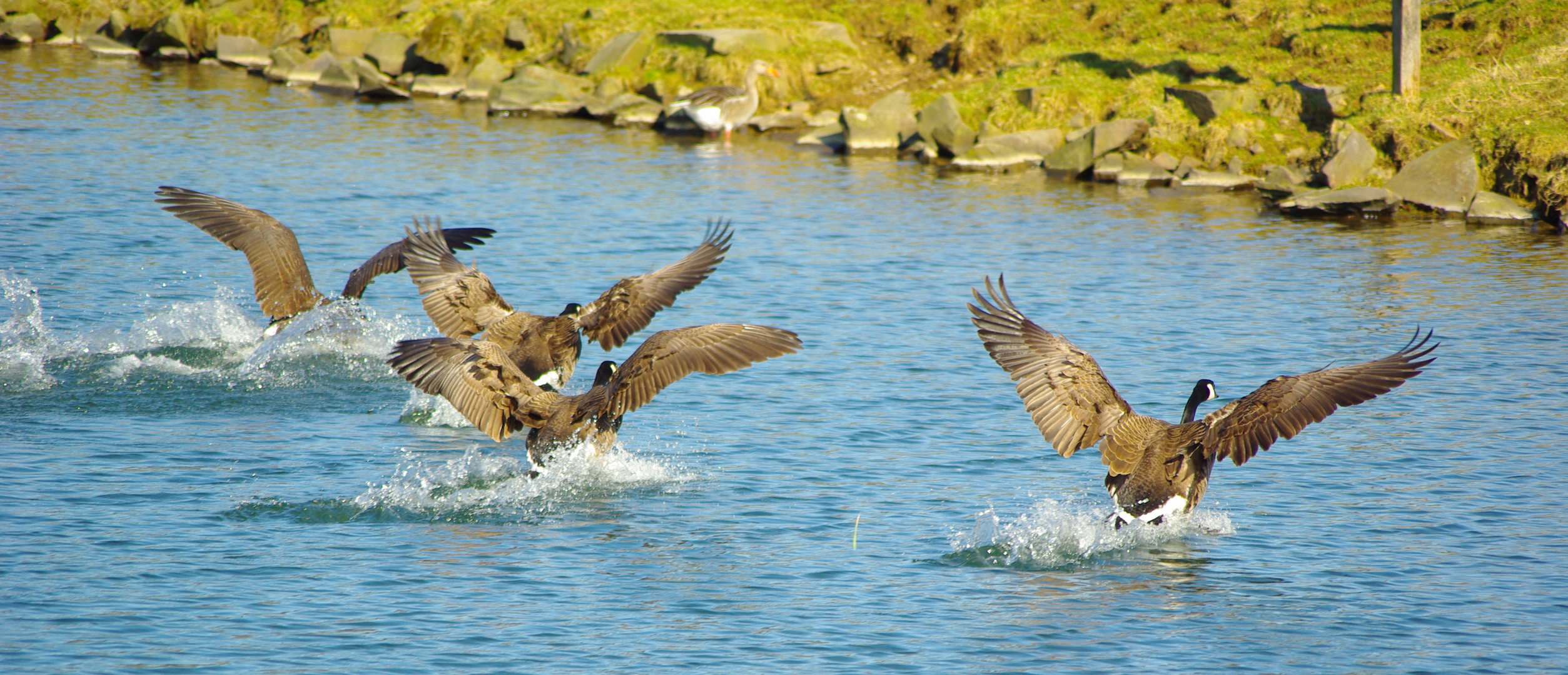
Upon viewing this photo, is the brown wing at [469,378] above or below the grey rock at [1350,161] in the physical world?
below

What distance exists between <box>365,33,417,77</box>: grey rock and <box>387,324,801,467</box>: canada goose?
75.3ft

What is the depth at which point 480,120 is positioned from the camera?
28.0 m

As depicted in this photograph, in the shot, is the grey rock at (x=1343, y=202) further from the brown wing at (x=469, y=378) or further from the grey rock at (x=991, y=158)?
the brown wing at (x=469, y=378)

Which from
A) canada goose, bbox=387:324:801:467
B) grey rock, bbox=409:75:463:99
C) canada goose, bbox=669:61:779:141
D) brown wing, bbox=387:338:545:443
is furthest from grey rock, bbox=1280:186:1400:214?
grey rock, bbox=409:75:463:99

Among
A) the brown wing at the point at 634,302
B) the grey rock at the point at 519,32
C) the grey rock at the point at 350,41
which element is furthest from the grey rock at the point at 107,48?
the brown wing at the point at 634,302

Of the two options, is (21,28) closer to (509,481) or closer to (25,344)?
(25,344)

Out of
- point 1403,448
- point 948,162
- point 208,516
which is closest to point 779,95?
point 948,162

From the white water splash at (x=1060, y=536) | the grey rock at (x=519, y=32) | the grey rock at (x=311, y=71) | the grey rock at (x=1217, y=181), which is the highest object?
the grey rock at (x=519, y=32)

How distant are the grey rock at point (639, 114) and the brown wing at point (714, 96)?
1.90 meters

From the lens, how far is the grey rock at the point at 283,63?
104 ft

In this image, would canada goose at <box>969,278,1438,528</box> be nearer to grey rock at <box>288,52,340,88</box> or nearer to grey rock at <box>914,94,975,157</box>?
grey rock at <box>914,94,975,157</box>

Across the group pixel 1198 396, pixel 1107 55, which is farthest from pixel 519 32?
pixel 1198 396

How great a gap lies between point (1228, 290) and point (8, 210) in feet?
50.0

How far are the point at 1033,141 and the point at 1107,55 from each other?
3.44 meters
